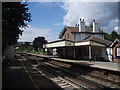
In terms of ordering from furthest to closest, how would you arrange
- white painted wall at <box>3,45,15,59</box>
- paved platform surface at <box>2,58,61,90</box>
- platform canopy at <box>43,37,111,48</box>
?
white painted wall at <box>3,45,15,59</box> < platform canopy at <box>43,37,111,48</box> < paved platform surface at <box>2,58,61,90</box>

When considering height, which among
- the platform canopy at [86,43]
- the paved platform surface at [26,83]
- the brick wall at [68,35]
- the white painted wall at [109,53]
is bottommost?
the paved platform surface at [26,83]

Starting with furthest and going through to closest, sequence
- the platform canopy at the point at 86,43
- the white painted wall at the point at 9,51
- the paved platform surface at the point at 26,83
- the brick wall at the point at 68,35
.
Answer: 1. the brick wall at the point at 68,35
2. the white painted wall at the point at 9,51
3. the platform canopy at the point at 86,43
4. the paved platform surface at the point at 26,83

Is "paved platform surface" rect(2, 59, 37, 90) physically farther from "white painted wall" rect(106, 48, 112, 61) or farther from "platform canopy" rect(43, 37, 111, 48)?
"white painted wall" rect(106, 48, 112, 61)

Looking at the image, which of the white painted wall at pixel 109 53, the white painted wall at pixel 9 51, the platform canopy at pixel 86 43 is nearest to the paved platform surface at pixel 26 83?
the platform canopy at pixel 86 43

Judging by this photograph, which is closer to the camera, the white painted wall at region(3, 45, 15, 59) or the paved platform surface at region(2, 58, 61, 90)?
the paved platform surface at region(2, 58, 61, 90)

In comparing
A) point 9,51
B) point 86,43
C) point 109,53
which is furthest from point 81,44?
point 9,51

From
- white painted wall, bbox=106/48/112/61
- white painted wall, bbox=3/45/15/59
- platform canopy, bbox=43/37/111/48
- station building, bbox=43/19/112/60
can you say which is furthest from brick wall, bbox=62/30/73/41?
white painted wall, bbox=3/45/15/59

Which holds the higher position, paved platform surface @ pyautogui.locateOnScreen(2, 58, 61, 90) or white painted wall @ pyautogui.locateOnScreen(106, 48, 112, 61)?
white painted wall @ pyautogui.locateOnScreen(106, 48, 112, 61)

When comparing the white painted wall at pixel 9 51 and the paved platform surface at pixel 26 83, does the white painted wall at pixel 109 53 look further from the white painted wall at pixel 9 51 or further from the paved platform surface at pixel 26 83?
the white painted wall at pixel 9 51

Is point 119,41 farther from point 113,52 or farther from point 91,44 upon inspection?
point 91,44

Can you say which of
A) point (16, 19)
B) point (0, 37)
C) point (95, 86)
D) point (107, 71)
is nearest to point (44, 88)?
point (95, 86)

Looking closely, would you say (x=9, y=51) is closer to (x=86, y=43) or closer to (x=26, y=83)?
(x=86, y=43)

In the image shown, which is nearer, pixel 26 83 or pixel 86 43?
pixel 26 83

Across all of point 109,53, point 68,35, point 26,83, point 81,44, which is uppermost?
point 68,35
